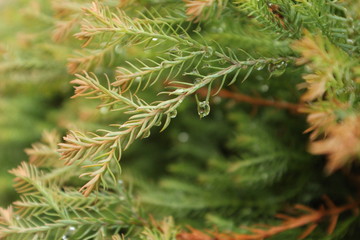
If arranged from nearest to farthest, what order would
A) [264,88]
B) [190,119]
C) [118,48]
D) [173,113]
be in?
[173,113], [118,48], [264,88], [190,119]

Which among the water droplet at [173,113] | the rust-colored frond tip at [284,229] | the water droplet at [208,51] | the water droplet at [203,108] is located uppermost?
the water droplet at [208,51]

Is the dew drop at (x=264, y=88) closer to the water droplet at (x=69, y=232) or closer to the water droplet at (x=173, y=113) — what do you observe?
the water droplet at (x=173, y=113)

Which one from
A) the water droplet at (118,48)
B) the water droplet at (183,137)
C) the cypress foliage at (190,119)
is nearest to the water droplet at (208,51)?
the cypress foliage at (190,119)

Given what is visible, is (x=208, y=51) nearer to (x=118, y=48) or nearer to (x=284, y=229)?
(x=118, y=48)

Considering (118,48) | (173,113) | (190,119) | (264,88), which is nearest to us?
(173,113)

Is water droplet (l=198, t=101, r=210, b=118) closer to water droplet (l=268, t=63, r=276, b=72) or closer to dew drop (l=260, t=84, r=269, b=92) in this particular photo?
water droplet (l=268, t=63, r=276, b=72)

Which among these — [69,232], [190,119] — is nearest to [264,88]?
[190,119]

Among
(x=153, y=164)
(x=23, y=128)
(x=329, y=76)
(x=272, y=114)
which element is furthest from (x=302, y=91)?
(x=23, y=128)

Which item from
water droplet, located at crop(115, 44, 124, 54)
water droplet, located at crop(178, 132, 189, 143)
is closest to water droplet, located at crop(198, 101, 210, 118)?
water droplet, located at crop(115, 44, 124, 54)

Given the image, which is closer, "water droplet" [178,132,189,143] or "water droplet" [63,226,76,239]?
"water droplet" [63,226,76,239]
